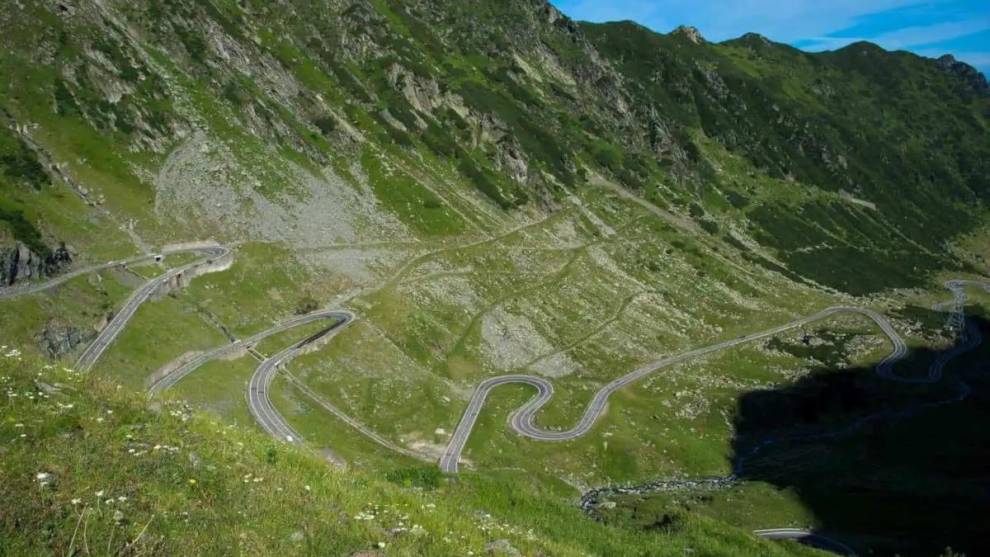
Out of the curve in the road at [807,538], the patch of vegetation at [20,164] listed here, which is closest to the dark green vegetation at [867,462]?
the curve in the road at [807,538]

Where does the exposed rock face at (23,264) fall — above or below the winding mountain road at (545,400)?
below

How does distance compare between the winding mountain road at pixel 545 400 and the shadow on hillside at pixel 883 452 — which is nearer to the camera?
the shadow on hillside at pixel 883 452

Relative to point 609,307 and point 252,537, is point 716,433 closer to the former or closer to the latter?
point 609,307

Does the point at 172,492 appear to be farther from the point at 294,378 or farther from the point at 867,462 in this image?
the point at 867,462

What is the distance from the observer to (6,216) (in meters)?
77.9

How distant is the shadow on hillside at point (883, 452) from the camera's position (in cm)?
6369

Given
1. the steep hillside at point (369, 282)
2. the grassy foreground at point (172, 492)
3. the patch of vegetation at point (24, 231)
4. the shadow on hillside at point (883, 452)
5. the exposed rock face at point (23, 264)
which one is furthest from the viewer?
the patch of vegetation at point (24, 231)

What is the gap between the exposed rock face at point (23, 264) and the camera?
227 feet

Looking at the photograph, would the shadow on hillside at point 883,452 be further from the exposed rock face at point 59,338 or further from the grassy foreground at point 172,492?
the exposed rock face at point 59,338

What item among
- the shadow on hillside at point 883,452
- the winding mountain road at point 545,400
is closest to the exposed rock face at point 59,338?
the winding mountain road at point 545,400

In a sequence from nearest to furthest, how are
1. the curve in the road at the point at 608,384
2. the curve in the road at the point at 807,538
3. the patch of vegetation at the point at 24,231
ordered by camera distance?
1. the curve in the road at the point at 807,538
2. the patch of vegetation at the point at 24,231
3. the curve in the road at the point at 608,384

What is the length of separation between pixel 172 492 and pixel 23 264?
73.9 metres

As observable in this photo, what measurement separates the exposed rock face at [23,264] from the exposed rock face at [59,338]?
8.12 metres

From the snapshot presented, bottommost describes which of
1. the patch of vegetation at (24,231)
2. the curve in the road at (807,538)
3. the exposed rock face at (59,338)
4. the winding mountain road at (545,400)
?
the exposed rock face at (59,338)
